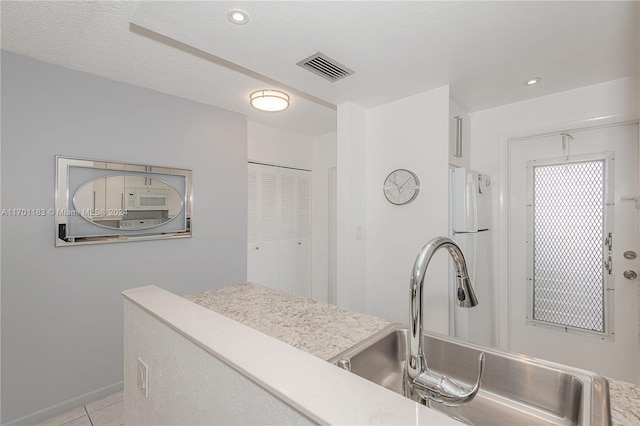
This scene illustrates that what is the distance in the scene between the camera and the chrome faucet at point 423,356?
0.72 meters

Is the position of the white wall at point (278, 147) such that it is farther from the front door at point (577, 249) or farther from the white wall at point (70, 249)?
the front door at point (577, 249)

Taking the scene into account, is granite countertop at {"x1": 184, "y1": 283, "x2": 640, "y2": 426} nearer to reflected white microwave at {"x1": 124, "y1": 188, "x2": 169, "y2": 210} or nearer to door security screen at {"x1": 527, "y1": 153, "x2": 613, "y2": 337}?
reflected white microwave at {"x1": 124, "y1": 188, "x2": 169, "y2": 210}

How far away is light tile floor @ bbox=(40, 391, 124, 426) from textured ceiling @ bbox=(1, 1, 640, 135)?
2.45 metres

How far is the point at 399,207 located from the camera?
2.59m

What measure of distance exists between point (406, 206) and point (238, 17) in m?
1.80

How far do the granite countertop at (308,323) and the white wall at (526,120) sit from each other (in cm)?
213

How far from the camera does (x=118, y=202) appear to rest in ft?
7.89

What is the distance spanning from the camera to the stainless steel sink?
0.78 metres

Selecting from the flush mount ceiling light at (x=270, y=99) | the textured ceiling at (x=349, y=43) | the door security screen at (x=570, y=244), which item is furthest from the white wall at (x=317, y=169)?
the door security screen at (x=570, y=244)

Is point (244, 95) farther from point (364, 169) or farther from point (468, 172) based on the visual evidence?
point (468, 172)

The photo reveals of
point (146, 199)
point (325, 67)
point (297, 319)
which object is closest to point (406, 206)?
point (325, 67)

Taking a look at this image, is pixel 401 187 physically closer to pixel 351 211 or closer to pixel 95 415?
pixel 351 211

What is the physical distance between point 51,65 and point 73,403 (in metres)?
2.39

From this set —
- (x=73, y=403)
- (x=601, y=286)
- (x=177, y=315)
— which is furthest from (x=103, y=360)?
(x=601, y=286)
